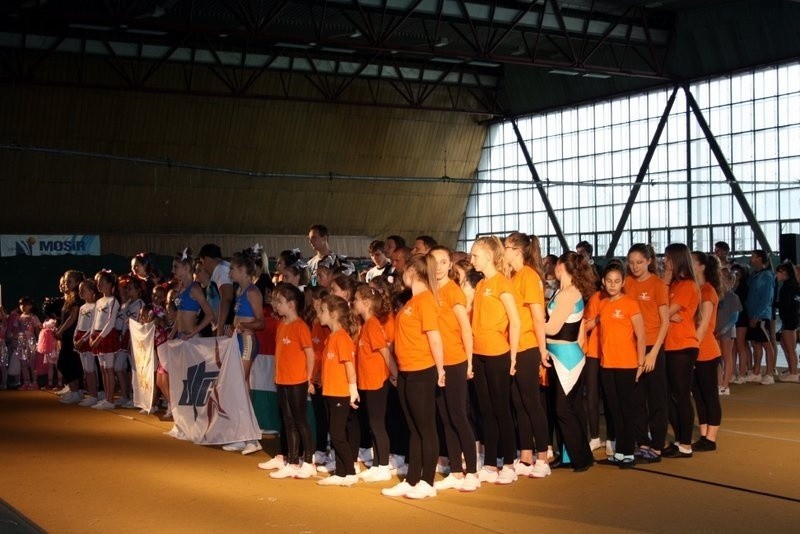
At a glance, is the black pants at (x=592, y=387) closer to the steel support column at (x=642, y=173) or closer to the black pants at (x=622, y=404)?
the black pants at (x=622, y=404)

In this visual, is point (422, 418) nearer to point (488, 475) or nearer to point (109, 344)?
point (488, 475)

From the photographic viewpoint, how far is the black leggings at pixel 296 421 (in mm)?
7887

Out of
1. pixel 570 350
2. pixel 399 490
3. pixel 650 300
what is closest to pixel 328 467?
pixel 399 490

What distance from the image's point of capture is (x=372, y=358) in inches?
294

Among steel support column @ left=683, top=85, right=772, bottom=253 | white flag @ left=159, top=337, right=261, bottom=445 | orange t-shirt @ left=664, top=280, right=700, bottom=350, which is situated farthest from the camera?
steel support column @ left=683, top=85, right=772, bottom=253

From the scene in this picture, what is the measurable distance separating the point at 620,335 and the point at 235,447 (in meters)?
3.69

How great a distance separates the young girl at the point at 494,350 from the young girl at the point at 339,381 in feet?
3.05

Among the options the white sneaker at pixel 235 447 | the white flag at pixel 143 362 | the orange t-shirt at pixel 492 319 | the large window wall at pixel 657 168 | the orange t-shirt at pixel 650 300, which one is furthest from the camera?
the large window wall at pixel 657 168

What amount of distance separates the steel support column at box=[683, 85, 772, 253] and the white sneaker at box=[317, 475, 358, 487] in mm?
23037

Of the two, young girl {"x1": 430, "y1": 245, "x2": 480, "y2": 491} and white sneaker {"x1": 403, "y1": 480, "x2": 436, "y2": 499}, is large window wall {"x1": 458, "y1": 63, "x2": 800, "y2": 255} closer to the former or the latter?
young girl {"x1": 430, "y1": 245, "x2": 480, "y2": 491}

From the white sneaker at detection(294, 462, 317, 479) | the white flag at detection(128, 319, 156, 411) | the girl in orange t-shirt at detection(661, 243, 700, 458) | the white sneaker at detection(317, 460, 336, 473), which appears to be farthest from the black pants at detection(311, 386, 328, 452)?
the white flag at detection(128, 319, 156, 411)

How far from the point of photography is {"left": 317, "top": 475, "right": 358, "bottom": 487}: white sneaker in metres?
7.36

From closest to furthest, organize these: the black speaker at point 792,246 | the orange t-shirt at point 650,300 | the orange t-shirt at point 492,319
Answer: the orange t-shirt at point 492,319, the orange t-shirt at point 650,300, the black speaker at point 792,246

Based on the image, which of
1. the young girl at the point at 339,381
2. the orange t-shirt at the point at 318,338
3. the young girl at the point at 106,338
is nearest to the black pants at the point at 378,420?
the young girl at the point at 339,381
